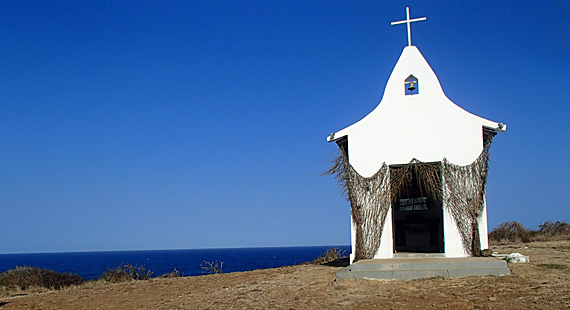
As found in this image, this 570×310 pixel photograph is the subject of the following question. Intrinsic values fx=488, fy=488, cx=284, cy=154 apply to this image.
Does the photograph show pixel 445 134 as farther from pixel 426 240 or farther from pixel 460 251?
pixel 426 240

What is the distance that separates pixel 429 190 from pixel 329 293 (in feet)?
17.8

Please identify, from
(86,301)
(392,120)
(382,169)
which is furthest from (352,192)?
(86,301)

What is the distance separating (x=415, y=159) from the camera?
13680mm

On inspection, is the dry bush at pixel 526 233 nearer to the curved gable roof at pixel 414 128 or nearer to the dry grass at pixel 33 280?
the curved gable roof at pixel 414 128

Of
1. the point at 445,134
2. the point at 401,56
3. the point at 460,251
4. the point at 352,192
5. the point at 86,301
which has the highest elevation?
the point at 401,56

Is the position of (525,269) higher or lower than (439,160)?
lower

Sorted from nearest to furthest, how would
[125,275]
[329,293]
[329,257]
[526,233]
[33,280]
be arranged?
[329,293] → [33,280] → [125,275] → [329,257] → [526,233]

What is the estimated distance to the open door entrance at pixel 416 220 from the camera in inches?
691

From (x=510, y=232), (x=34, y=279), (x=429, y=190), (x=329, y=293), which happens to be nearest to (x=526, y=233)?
(x=510, y=232)

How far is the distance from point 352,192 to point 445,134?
3087mm

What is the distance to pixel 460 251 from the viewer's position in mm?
13070

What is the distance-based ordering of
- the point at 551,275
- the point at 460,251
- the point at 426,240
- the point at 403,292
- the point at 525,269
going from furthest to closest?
the point at 426,240
the point at 460,251
the point at 525,269
the point at 551,275
the point at 403,292

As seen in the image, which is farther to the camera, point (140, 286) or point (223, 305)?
point (140, 286)

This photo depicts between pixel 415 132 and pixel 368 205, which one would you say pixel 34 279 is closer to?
pixel 368 205
